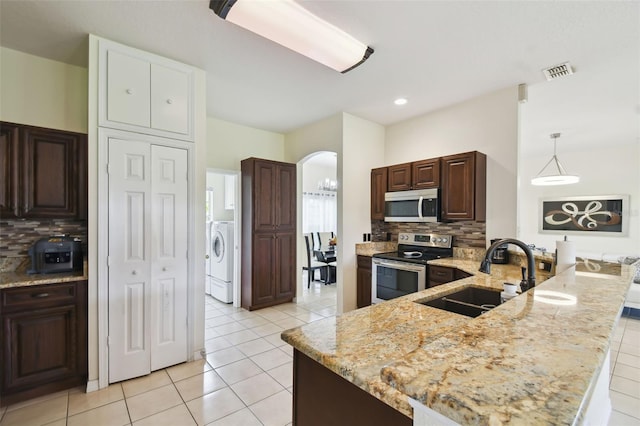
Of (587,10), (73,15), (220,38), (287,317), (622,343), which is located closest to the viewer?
(587,10)

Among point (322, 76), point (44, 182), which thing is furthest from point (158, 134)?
point (322, 76)

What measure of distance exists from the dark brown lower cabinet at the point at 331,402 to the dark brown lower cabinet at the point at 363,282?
9.45ft

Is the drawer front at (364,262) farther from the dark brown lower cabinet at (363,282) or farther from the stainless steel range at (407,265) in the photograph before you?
the stainless steel range at (407,265)

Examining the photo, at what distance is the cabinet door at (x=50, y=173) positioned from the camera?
2.37 meters

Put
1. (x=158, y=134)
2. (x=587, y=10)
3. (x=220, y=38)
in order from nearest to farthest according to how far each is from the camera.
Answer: (x=587, y=10)
(x=220, y=38)
(x=158, y=134)

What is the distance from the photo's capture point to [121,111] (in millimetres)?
2418

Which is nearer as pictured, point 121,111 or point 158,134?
point 121,111

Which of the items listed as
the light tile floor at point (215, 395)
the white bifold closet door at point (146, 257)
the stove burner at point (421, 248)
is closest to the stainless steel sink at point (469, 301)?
the light tile floor at point (215, 395)

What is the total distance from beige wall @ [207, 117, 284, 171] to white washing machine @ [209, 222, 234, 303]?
40.0 inches

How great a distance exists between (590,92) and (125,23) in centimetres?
476

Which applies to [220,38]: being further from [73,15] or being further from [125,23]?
[73,15]

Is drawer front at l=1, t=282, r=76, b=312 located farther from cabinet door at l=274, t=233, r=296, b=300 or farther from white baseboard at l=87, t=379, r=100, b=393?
cabinet door at l=274, t=233, r=296, b=300

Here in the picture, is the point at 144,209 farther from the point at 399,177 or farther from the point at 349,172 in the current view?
the point at 399,177

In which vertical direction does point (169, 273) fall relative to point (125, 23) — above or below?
below
